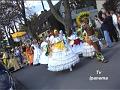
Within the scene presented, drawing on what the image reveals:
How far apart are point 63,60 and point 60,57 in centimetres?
21

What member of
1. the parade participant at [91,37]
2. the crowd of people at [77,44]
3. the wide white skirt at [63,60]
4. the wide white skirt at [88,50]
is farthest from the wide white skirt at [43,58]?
the parade participant at [91,37]

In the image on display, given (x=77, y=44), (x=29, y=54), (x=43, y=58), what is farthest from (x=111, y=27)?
(x=29, y=54)

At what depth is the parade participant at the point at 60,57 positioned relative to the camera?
17734 millimetres

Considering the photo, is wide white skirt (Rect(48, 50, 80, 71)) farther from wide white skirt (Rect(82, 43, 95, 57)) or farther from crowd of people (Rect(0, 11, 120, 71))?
wide white skirt (Rect(82, 43, 95, 57))

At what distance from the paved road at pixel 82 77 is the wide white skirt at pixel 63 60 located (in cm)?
29

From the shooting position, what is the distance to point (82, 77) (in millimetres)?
16078

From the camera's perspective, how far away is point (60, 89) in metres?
15.2

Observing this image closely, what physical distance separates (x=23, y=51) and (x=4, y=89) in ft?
53.5

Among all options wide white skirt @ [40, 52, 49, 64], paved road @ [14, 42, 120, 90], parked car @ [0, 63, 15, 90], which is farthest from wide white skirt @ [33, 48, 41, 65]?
parked car @ [0, 63, 15, 90]

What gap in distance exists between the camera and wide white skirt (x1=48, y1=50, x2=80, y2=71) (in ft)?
58.1

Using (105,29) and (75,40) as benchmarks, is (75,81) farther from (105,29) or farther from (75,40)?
(105,29)

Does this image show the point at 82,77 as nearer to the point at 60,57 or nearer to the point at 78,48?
the point at 60,57

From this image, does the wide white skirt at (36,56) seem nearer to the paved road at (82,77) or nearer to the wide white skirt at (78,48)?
the paved road at (82,77)

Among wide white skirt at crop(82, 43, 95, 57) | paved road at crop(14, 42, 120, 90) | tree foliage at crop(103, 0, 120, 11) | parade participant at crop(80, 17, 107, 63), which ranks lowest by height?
paved road at crop(14, 42, 120, 90)
